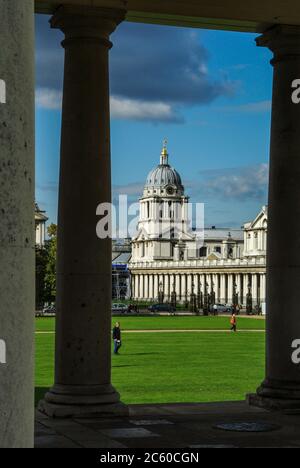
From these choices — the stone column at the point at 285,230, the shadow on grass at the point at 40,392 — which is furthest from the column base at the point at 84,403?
the shadow on grass at the point at 40,392

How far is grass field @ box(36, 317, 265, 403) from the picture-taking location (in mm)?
50031

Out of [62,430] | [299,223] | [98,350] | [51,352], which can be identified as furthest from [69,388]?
[51,352]

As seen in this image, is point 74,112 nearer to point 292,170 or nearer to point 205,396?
point 292,170

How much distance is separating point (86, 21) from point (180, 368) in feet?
134

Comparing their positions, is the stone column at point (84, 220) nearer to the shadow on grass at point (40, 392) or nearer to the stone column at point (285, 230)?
the stone column at point (285, 230)

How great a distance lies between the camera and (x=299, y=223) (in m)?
→ 35.1

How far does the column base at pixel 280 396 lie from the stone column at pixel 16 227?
23.3 meters

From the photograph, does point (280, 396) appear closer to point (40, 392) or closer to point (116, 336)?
point (40, 392)

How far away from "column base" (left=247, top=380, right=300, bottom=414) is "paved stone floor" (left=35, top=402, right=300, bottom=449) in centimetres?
59

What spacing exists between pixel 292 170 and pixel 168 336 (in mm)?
86771

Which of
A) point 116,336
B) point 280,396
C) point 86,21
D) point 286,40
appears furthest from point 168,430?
point 116,336

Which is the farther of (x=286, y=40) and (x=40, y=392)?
(x=40, y=392)

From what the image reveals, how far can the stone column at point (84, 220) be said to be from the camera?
107 feet

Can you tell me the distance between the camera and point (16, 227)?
11.8 meters
